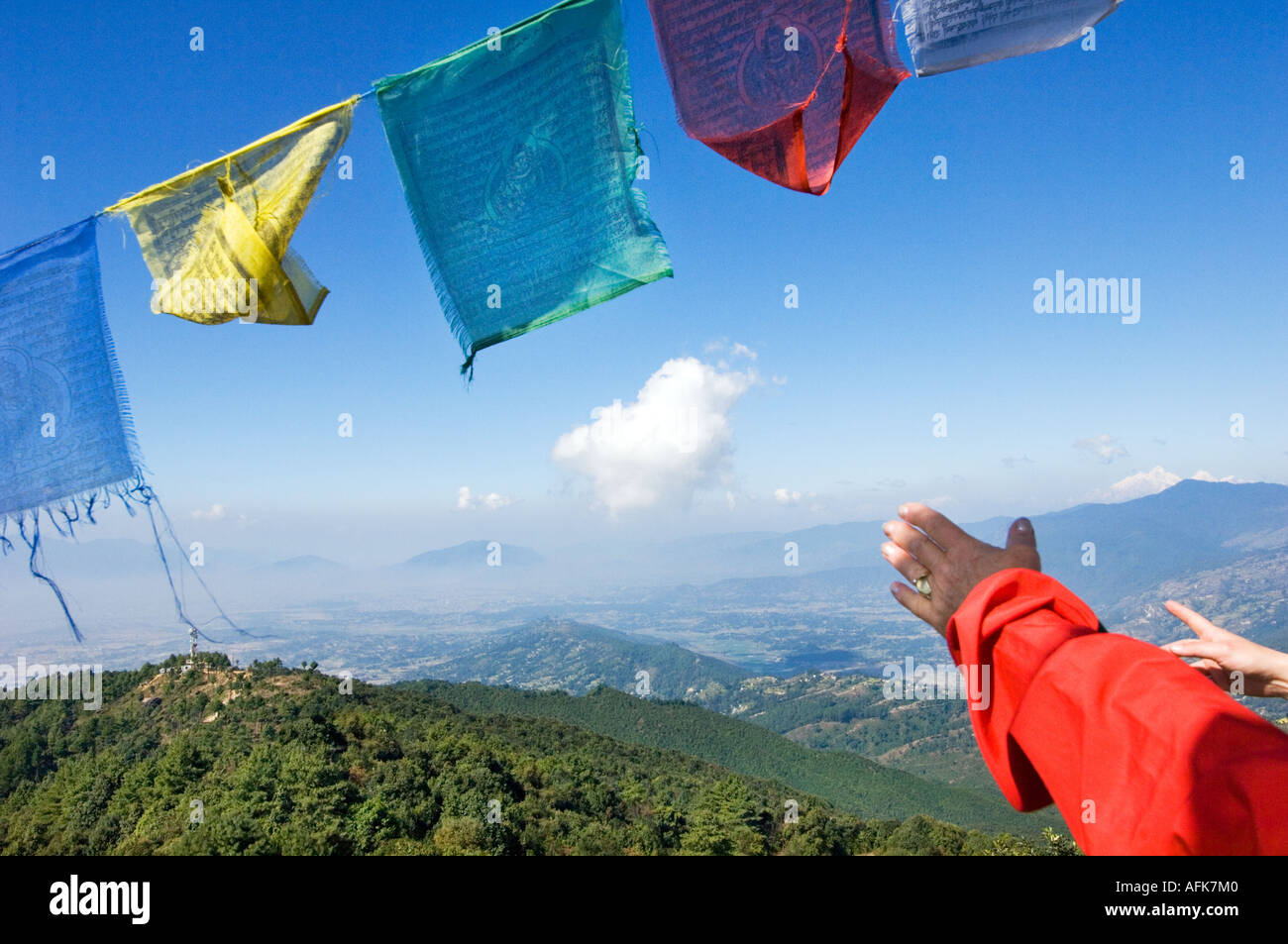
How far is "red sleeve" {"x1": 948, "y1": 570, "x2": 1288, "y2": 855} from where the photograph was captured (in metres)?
0.64

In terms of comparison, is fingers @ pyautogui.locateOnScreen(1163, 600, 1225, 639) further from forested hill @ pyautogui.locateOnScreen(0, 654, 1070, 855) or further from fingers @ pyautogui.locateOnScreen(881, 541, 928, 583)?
forested hill @ pyautogui.locateOnScreen(0, 654, 1070, 855)

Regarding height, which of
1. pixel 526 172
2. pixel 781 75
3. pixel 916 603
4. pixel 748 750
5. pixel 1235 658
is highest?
pixel 781 75

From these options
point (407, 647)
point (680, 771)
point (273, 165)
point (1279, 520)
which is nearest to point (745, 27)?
point (273, 165)

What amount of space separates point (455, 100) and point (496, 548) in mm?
14531

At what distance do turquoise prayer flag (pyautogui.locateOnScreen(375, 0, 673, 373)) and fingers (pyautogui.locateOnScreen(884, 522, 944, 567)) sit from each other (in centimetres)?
210

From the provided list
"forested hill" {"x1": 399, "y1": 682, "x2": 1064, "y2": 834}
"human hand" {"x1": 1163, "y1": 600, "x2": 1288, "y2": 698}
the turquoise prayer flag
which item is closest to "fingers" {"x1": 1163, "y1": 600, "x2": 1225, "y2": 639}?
"human hand" {"x1": 1163, "y1": 600, "x2": 1288, "y2": 698}

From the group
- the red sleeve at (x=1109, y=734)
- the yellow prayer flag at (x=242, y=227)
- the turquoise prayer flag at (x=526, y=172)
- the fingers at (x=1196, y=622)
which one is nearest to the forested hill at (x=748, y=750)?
the yellow prayer flag at (x=242, y=227)

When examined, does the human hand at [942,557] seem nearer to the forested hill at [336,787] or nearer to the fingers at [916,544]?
the fingers at [916,544]

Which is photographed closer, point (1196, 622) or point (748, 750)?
point (1196, 622)

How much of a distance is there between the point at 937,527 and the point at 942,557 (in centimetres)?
4

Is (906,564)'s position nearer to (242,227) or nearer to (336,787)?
(242,227)

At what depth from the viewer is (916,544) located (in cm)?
102

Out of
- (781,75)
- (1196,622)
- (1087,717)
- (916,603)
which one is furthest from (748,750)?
(1087,717)

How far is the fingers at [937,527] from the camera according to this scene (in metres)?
0.97
